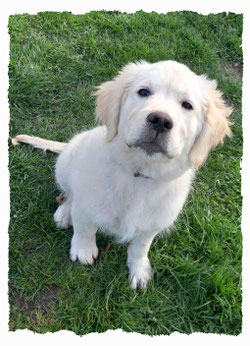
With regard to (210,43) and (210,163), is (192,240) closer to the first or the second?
(210,163)

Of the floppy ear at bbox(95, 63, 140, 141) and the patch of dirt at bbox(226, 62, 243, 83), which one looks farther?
the patch of dirt at bbox(226, 62, 243, 83)

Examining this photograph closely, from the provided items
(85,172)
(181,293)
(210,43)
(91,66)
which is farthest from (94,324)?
(210,43)

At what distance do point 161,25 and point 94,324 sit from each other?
13.5ft

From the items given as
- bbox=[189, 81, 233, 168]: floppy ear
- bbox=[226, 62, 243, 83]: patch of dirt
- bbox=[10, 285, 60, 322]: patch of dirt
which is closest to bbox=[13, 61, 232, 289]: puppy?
bbox=[189, 81, 233, 168]: floppy ear

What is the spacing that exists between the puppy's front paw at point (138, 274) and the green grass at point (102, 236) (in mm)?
Result: 74

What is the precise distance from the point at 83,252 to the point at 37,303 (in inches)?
23.8

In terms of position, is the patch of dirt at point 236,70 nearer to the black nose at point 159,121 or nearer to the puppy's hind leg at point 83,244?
the puppy's hind leg at point 83,244

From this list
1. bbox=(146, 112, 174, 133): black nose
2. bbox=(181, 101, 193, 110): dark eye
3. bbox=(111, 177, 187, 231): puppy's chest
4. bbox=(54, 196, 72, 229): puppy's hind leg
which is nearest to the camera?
bbox=(146, 112, 174, 133): black nose

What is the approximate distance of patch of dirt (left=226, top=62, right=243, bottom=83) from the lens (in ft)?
16.6

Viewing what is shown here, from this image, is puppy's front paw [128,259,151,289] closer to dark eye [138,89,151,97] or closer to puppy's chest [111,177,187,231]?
puppy's chest [111,177,187,231]

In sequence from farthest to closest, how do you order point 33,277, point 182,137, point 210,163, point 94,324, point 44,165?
point 210,163, point 44,165, point 33,277, point 94,324, point 182,137

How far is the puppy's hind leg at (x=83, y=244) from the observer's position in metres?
3.06

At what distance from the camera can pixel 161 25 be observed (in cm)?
505

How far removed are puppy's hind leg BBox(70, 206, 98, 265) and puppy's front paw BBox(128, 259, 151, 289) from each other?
0.39 m
